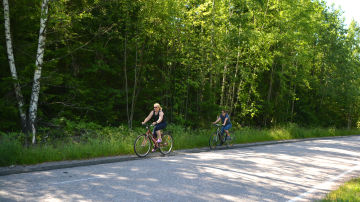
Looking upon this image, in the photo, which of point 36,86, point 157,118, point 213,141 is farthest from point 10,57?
point 213,141

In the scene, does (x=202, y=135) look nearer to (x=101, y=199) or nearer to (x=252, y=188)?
(x=252, y=188)

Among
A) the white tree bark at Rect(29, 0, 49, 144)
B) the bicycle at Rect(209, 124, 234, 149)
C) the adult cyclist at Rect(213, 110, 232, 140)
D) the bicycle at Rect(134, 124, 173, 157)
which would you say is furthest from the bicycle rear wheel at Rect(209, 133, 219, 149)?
the white tree bark at Rect(29, 0, 49, 144)

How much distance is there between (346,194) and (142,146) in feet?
23.1

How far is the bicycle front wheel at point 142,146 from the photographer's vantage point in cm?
1112

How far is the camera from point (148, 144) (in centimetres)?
1162

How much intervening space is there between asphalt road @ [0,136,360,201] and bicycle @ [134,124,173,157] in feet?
4.41

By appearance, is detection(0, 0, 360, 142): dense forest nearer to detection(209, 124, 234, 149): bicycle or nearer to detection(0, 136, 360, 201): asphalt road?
detection(209, 124, 234, 149): bicycle

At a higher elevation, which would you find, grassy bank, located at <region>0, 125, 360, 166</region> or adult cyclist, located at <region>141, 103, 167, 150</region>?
adult cyclist, located at <region>141, 103, 167, 150</region>

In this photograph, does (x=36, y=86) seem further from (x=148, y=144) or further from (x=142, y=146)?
(x=148, y=144)

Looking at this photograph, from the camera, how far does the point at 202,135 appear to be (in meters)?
16.6

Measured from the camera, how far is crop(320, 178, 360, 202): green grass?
19.0 feet

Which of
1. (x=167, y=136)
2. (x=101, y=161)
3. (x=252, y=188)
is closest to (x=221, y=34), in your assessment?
(x=167, y=136)

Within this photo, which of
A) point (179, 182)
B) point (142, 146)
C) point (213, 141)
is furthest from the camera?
point (213, 141)

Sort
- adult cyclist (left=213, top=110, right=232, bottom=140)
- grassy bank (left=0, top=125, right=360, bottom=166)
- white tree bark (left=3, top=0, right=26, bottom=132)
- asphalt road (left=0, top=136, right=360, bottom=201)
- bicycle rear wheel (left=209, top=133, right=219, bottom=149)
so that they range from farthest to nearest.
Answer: adult cyclist (left=213, top=110, right=232, bottom=140) < bicycle rear wheel (left=209, top=133, right=219, bottom=149) < white tree bark (left=3, top=0, right=26, bottom=132) < grassy bank (left=0, top=125, right=360, bottom=166) < asphalt road (left=0, top=136, right=360, bottom=201)
